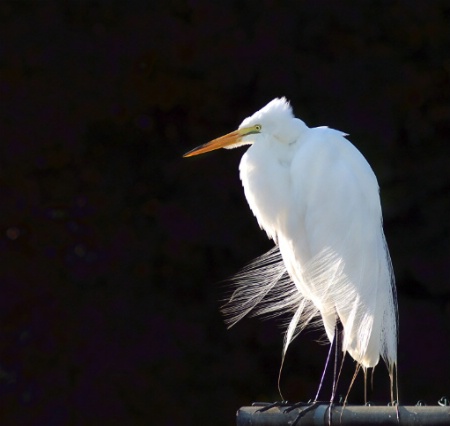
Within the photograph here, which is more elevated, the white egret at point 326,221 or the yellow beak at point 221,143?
the yellow beak at point 221,143

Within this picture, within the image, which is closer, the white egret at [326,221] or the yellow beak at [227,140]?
the white egret at [326,221]

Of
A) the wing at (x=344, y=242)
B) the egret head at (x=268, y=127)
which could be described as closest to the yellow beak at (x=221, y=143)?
the egret head at (x=268, y=127)

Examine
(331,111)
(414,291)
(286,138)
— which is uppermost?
(331,111)

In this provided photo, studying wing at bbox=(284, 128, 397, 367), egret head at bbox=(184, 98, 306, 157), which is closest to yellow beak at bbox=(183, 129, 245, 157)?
egret head at bbox=(184, 98, 306, 157)

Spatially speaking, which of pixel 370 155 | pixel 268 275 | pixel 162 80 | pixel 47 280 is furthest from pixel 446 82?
pixel 47 280

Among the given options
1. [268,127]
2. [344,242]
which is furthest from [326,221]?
[268,127]

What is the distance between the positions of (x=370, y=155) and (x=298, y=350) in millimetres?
684

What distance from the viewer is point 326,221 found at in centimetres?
260

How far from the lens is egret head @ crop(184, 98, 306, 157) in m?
2.64

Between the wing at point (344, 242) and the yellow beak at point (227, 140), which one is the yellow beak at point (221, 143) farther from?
the wing at point (344, 242)

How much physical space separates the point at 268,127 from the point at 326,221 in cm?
25

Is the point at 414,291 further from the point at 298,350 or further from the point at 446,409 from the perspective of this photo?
the point at 446,409

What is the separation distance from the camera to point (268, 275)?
2.84 metres

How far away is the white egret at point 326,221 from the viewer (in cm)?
255
